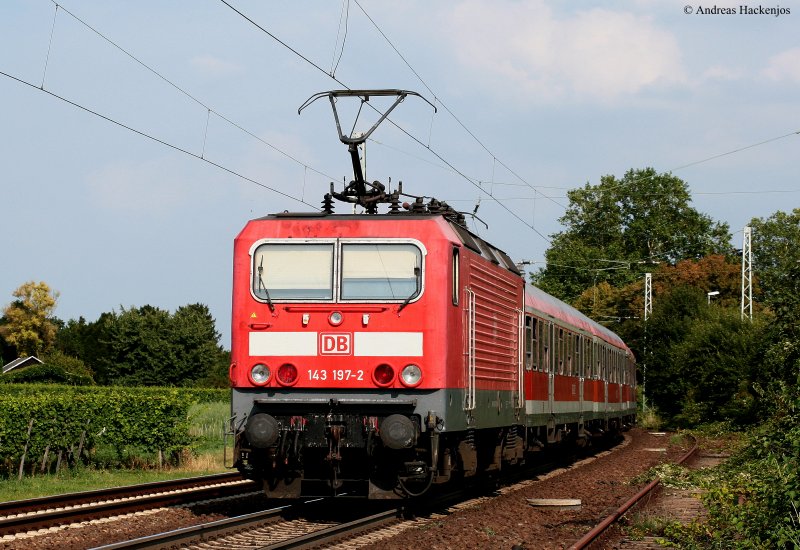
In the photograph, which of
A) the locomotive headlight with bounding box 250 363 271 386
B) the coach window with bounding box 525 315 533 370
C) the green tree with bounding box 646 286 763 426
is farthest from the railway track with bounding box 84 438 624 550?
the green tree with bounding box 646 286 763 426

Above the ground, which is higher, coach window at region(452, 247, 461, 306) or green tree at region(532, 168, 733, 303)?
green tree at region(532, 168, 733, 303)

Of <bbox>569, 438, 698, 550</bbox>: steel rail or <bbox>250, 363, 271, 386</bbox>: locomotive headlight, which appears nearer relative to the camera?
<bbox>569, 438, 698, 550</bbox>: steel rail

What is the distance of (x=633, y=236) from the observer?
82.4 m

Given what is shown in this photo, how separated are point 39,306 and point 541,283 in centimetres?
5072

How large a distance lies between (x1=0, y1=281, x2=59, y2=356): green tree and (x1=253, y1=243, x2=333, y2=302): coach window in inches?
3789

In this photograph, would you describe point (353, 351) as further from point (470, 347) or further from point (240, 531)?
point (240, 531)

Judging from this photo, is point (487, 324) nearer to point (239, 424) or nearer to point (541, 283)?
point (239, 424)

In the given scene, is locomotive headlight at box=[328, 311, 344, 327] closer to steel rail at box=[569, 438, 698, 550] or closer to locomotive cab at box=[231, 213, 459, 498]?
locomotive cab at box=[231, 213, 459, 498]

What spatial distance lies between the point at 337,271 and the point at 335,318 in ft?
1.87

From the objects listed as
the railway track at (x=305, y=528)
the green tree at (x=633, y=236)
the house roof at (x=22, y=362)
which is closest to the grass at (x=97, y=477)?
the railway track at (x=305, y=528)

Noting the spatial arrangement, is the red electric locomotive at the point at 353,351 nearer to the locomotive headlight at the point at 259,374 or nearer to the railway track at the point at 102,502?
the locomotive headlight at the point at 259,374

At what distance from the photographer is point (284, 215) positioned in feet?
44.7

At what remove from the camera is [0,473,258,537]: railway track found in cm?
1228

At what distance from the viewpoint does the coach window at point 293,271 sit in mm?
13125
